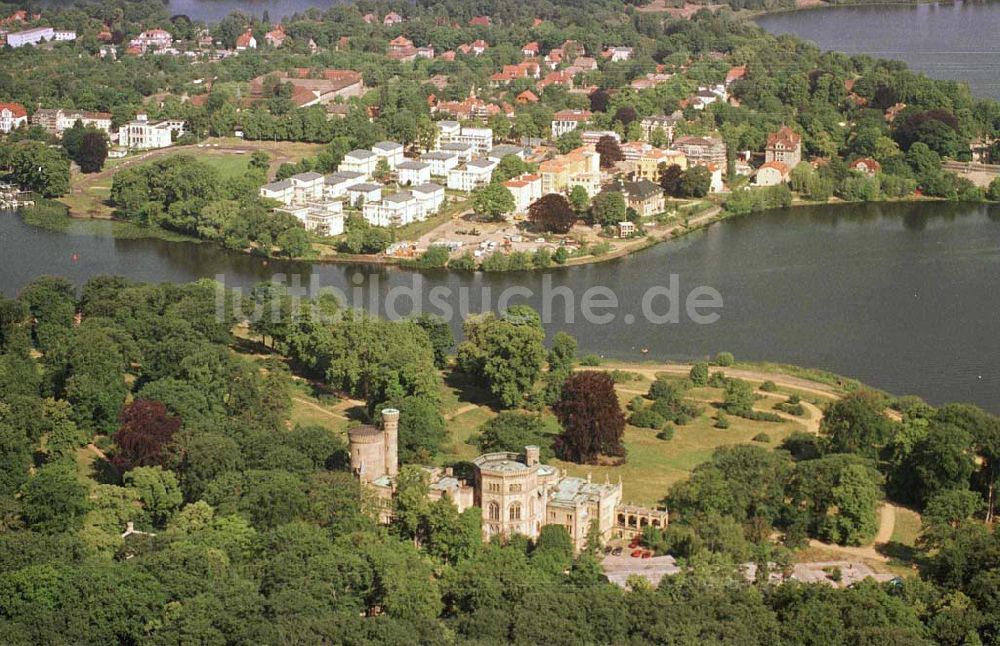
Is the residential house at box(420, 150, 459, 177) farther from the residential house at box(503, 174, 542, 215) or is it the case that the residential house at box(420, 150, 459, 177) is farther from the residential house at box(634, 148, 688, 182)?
the residential house at box(634, 148, 688, 182)

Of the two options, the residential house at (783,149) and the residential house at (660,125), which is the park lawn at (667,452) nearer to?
the residential house at (783,149)

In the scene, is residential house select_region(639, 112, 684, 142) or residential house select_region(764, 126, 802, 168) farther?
residential house select_region(639, 112, 684, 142)

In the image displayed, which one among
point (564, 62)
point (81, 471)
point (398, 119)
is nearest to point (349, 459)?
point (81, 471)

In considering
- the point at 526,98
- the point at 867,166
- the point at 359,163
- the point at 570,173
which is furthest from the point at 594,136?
the point at 867,166

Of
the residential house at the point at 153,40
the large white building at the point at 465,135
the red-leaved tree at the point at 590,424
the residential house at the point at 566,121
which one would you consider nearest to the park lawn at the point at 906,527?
the red-leaved tree at the point at 590,424

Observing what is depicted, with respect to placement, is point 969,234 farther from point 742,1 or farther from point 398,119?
point 742,1

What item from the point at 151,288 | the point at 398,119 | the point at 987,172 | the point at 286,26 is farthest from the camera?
the point at 286,26

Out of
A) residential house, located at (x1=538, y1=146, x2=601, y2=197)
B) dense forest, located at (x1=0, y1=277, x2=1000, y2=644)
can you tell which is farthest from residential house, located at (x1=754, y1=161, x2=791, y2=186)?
dense forest, located at (x1=0, y1=277, x2=1000, y2=644)
